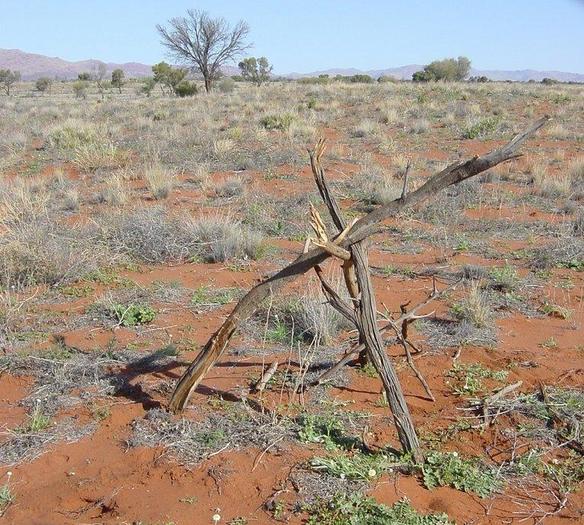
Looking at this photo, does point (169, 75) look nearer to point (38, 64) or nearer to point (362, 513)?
Answer: point (362, 513)

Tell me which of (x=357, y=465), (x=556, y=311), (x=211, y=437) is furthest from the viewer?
(x=556, y=311)

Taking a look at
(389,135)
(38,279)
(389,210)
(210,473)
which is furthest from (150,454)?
(389,135)

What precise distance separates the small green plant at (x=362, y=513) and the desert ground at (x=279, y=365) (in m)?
0.01

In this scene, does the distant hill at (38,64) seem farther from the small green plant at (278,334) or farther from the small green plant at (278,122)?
the small green plant at (278,334)

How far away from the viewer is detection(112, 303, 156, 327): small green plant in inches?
222

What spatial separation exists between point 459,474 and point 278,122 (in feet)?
52.8

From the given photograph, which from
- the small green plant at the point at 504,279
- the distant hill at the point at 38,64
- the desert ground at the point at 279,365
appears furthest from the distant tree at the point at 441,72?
the distant hill at the point at 38,64

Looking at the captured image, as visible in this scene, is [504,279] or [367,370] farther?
[504,279]

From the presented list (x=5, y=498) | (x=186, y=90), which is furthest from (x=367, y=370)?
(x=186, y=90)

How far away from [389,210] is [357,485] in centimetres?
151

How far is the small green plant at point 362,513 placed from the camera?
3121mm

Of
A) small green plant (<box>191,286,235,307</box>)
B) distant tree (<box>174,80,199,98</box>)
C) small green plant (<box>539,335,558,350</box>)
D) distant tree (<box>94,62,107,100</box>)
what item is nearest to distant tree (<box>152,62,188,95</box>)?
distant tree (<box>174,80,199,98</box>)

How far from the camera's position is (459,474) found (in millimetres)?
3508

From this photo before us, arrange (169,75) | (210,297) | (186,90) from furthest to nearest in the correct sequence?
(169,75) < (186,90) < (210,297)
